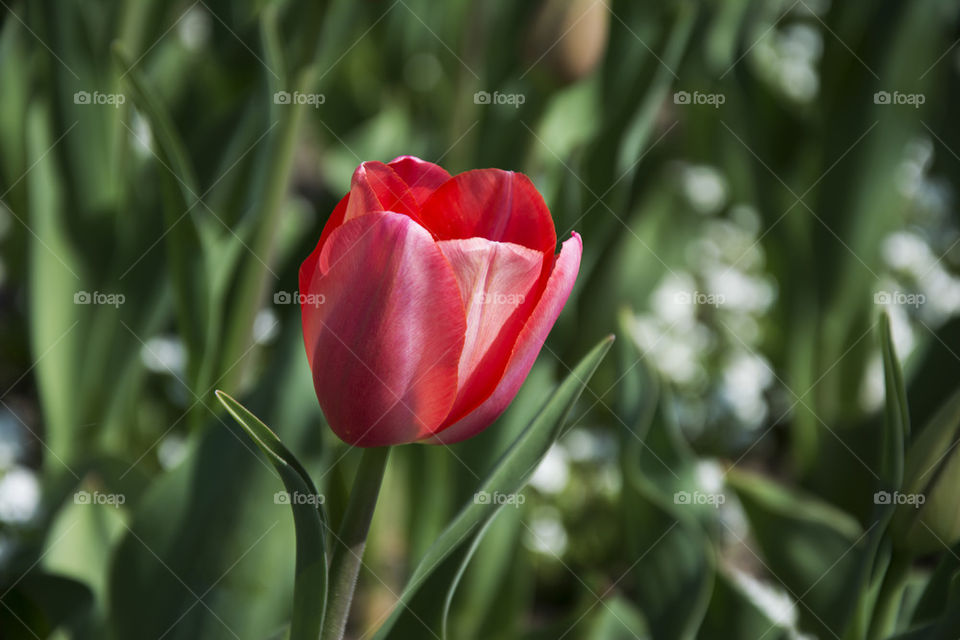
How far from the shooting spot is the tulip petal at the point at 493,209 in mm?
392

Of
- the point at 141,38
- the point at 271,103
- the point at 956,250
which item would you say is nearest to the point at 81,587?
the point at 271,103

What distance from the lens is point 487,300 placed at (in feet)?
1.25

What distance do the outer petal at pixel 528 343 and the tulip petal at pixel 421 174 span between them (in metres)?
0.07

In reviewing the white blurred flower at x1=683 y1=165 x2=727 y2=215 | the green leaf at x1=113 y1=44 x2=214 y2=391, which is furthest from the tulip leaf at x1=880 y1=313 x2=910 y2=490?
the white blurred flower at x1=683 y1=165 x2=727 y2=215

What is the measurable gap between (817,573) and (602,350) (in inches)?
20.7

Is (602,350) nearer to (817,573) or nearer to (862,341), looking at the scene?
(817,573)

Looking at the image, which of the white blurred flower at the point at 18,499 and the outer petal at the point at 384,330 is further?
the white blurred flower at the point at 18,499

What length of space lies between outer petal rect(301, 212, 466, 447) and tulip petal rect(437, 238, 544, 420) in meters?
0.01

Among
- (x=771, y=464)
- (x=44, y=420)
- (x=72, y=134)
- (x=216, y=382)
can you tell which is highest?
(x=72, y=134)

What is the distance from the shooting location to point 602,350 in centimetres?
43

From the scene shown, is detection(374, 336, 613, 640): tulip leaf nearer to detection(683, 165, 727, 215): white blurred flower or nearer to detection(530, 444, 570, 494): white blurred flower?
detection(530, 444, 570, 494): white blurred flower

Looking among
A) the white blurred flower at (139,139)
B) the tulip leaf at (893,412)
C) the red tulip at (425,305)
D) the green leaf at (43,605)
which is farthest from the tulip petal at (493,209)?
the white blurred flower at (139,139)

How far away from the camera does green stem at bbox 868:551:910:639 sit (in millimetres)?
545

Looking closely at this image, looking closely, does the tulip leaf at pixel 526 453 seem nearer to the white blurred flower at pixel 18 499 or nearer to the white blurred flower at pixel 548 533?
the white blurred flower at pixel 18 499
